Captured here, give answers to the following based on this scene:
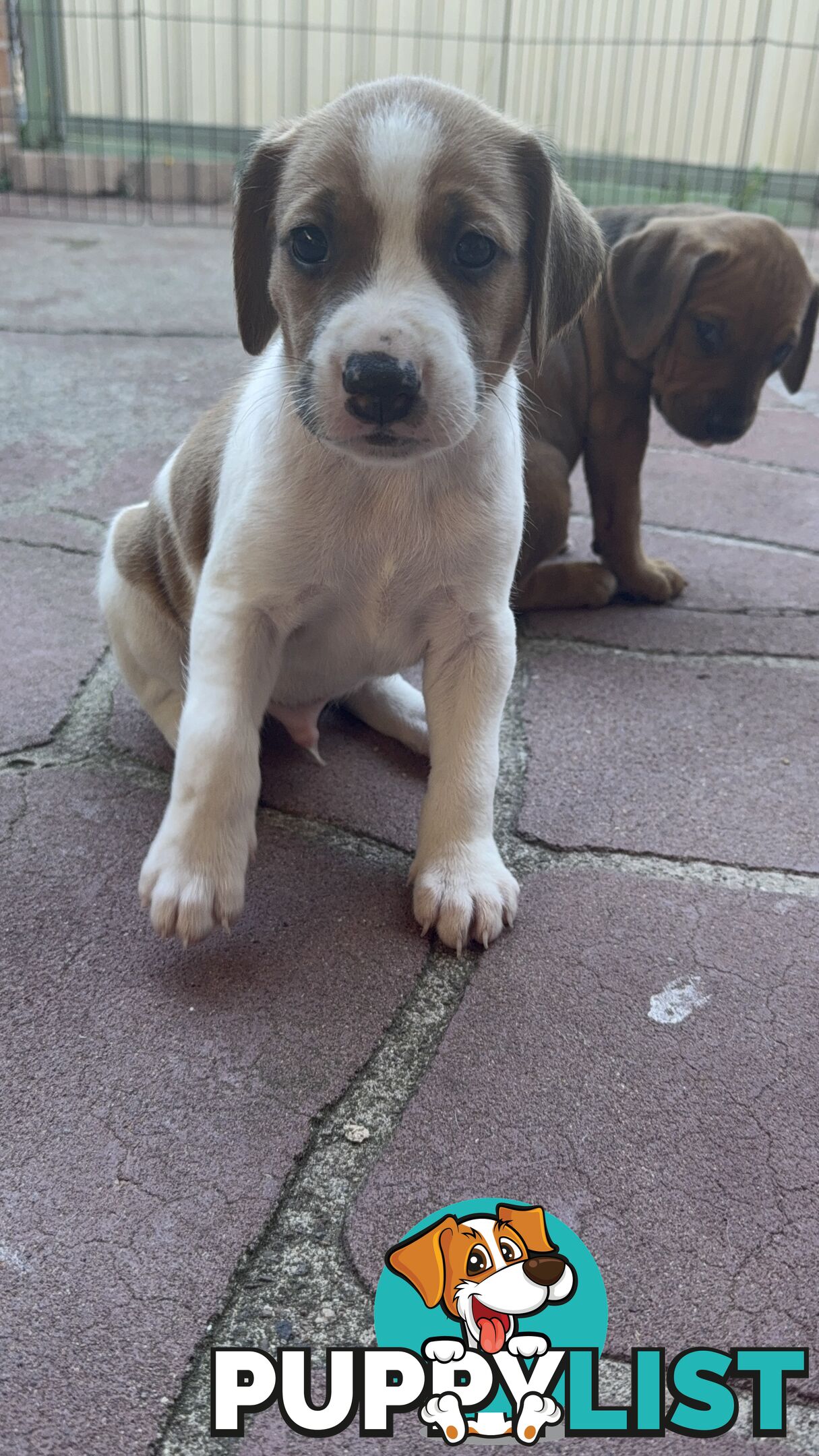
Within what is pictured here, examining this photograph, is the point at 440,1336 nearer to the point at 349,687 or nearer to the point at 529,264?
the point at 349,687

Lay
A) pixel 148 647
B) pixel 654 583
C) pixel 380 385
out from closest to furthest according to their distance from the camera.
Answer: pixel 380 385 < pixel 148 647 < pixel 654 583

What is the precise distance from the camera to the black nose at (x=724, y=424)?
3350 mm

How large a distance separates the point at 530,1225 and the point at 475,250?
145 centimetres

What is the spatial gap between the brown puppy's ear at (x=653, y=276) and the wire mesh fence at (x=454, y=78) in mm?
6242

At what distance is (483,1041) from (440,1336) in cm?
53

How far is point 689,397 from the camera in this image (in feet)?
11.0

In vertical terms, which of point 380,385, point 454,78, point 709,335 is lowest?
point 454,78

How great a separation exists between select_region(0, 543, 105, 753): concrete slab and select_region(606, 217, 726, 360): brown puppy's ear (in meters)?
1.54

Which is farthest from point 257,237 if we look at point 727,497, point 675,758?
point 727,497

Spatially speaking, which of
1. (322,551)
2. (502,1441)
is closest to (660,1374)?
(502,1441)

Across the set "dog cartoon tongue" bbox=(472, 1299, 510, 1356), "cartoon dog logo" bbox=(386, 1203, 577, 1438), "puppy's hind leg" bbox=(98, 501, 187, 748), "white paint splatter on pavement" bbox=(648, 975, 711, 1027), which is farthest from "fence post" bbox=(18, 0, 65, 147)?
"dog cartoon tongue" bbox=(472, 1299, 510, 1356)

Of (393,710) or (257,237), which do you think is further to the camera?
(393,710)

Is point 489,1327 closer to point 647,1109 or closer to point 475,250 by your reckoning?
point 647,1109

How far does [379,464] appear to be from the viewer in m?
2.04
